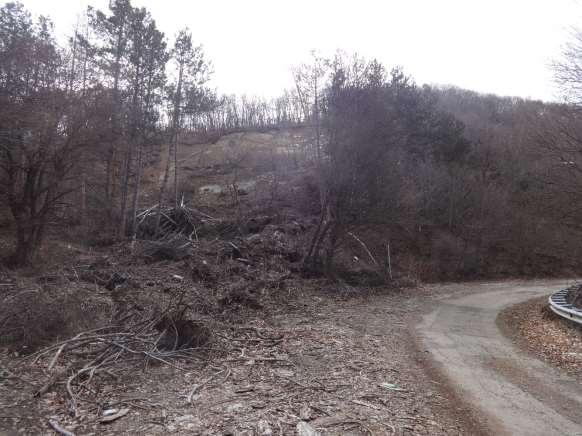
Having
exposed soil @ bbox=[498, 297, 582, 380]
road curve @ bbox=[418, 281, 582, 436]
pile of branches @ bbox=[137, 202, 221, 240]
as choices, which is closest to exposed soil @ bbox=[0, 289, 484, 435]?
road curve @ bbox=[418, 281, 582, 436]

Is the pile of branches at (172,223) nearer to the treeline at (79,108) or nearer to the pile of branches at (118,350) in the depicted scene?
the treeline at (79,108)

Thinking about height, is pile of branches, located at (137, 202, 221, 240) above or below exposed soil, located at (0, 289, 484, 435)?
above

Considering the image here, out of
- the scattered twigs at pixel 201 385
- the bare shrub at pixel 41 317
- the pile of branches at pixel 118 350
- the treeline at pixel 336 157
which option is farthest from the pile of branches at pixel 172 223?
the scattered twigs at pixel 201 385

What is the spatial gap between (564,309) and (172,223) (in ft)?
57.2

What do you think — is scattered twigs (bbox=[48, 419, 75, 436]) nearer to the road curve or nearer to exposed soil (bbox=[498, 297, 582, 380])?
the road curve

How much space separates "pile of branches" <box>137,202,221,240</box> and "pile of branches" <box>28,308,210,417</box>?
12146 mm

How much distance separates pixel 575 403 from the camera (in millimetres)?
6633

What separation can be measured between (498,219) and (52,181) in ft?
86.5

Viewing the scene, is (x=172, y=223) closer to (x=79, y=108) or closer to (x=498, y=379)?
(x=79, y=108)

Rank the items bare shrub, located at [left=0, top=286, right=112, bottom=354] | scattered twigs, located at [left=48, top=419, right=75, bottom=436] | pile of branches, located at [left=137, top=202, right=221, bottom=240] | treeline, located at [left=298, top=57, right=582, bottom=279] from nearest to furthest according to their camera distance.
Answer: scattered twigs, located at [left=48, top=419, right=75, bottom=436], bare shrub, located at [left=0, top=286, right=112, bottom=354], treeline, located at [left=298, top=57, right=582, bottom=279], pile of branches, located at [left=137, top=202, right=221, bottom=240]

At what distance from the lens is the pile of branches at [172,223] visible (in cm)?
2098

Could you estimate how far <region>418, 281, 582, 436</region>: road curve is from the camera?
231 inches

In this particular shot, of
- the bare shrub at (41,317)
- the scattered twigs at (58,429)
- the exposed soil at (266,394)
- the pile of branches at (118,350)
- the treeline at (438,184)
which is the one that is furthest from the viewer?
the treeline at (438,184)

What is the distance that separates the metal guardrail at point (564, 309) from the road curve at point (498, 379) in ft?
6.07
